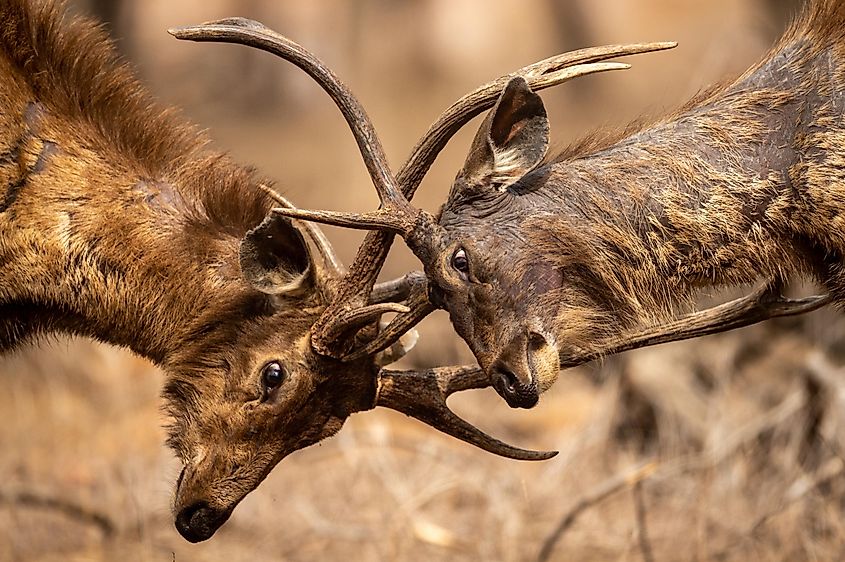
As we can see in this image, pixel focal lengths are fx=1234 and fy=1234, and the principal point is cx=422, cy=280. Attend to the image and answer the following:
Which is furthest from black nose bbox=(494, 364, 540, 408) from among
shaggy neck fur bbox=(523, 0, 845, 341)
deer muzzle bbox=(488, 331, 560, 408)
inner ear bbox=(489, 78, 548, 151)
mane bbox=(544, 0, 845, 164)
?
mane bbox=(544, 0, 845, 164)

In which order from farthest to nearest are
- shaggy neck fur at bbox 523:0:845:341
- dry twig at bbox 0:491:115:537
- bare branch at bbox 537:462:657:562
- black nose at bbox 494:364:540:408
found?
1. dry twig at bbox 0:491:115:537
2. bare branch at bbox 537:462:657:562
3. shaggy neck fur at bbox 523:0:845:341
4. black nose at bbox 494:364:540:408

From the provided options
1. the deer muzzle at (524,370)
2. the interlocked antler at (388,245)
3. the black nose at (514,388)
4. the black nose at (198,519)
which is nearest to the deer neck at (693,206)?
the interlocked antler at (388,245)

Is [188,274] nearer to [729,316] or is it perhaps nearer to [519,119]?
[519,119]

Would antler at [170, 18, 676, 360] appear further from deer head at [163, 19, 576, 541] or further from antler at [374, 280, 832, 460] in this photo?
antler at [374, 280, 832, 460]

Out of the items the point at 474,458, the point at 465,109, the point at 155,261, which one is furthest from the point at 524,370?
the point at 474,458

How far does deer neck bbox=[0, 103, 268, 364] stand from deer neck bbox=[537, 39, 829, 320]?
131 centimetres

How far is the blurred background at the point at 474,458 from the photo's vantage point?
627 centimetres

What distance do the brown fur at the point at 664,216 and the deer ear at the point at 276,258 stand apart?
1.81ft

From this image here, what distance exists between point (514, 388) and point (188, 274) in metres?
1.35

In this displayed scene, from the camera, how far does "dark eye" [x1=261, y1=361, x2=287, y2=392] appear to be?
443cm

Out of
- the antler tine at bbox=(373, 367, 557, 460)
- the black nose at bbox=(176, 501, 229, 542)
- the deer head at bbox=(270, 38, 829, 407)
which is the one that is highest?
the deer head at bbox=(270, 38, 829, 407)

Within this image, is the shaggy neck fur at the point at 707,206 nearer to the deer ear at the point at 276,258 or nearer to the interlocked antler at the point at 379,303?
the interlocked antler at the point at 379,303

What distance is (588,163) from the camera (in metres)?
4.50

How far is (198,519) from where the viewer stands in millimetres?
4543
